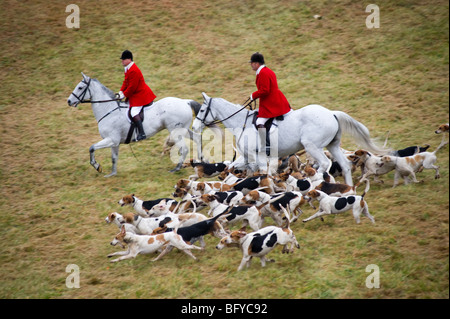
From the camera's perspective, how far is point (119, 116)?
31.0ft

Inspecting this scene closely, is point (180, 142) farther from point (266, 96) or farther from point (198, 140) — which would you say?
point (266, 96)

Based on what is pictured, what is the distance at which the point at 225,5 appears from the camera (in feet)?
55.4

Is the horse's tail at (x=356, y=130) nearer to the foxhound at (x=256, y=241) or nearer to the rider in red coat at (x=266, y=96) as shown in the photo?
the rider in red coat at (x=266, y=96)

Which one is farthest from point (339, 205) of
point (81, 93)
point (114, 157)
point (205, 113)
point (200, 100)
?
point (200, 100)

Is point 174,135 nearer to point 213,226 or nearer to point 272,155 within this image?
point 272,155

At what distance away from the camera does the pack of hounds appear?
6090mm

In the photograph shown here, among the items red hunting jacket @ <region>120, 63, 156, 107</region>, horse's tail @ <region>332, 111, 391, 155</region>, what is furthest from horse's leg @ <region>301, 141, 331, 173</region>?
red hunting jacket @ <region>120, 63, 156, 107</region>

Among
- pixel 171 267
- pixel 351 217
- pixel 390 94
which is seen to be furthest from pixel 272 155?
pixel 390 94

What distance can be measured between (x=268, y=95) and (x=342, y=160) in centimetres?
164

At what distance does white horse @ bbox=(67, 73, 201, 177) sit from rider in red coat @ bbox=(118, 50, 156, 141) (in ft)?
0.42

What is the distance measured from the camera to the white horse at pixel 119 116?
30.8ft

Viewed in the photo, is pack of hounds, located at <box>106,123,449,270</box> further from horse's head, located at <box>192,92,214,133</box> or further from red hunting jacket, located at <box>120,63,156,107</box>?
red hunting jacket, located at <box>120,63,156,107</box>
